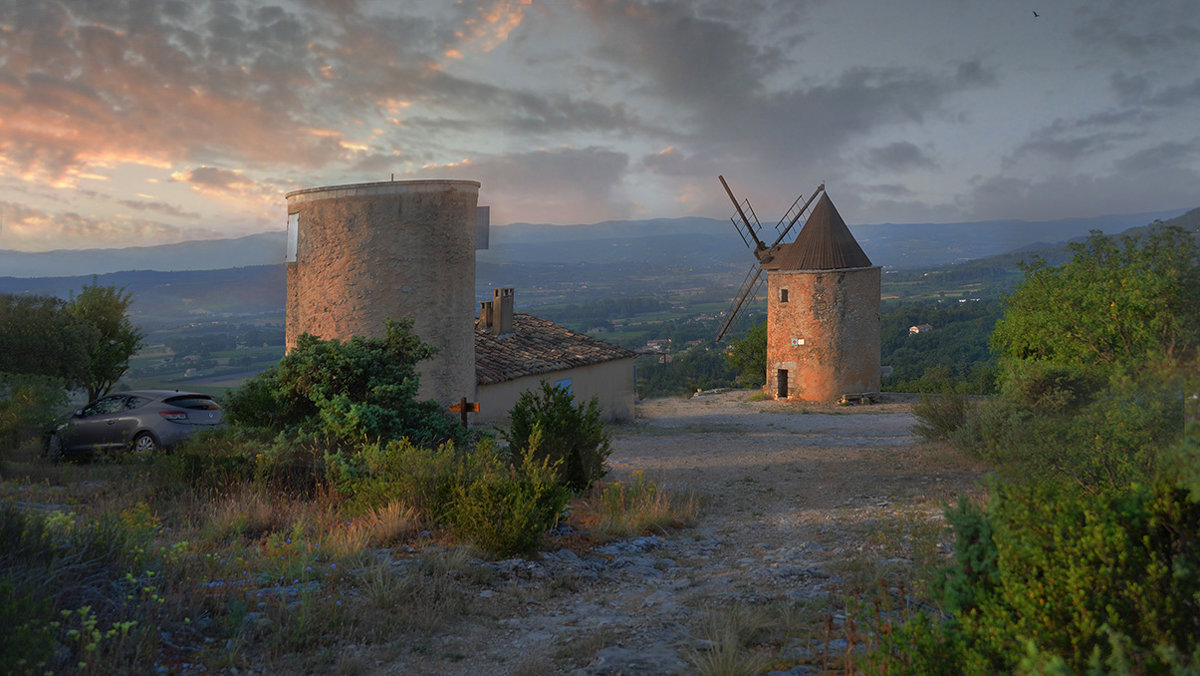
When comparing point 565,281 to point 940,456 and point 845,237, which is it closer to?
point 845,237

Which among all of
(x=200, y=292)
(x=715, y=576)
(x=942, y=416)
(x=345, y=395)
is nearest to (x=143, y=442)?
(x=345, y=395)

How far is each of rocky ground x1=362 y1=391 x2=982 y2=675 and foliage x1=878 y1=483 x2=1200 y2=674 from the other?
1.18 metres

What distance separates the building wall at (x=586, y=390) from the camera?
18.0 metres

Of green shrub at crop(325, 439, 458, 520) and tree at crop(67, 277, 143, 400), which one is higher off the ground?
tree at crop(67, 277, 143, 400)

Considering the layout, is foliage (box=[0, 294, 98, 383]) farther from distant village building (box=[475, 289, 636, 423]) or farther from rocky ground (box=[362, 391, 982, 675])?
rocky ground (box=[362, 391, 982, 675])

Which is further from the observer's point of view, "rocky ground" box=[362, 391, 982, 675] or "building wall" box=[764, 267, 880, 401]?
"building wall" box=[764, 267, 880, 401]

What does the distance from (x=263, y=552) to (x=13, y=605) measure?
3.04 metres

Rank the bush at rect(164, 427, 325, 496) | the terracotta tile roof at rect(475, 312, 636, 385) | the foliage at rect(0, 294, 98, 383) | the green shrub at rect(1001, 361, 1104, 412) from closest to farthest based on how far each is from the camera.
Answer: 1. the bush at rect(164, 427, 325, 496)
2. the green shrub at rect(1001, 361, 1104, 412)
3. the foliage at rect(0, 294, 98, 383)
4. the terracotta tile roof at rect(475, 312, 636, 385)

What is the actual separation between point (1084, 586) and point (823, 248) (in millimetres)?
28496

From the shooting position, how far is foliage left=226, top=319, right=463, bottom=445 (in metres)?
10.2

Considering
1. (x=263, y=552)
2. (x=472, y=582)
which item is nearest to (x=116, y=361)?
(x=263, y=552)

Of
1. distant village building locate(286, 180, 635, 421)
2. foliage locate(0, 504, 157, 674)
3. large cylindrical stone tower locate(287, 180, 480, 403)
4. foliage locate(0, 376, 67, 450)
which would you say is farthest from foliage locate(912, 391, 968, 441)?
foliage locate(0, 376, 67, 450)

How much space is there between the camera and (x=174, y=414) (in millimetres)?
13398

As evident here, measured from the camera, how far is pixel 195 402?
45.2ft
